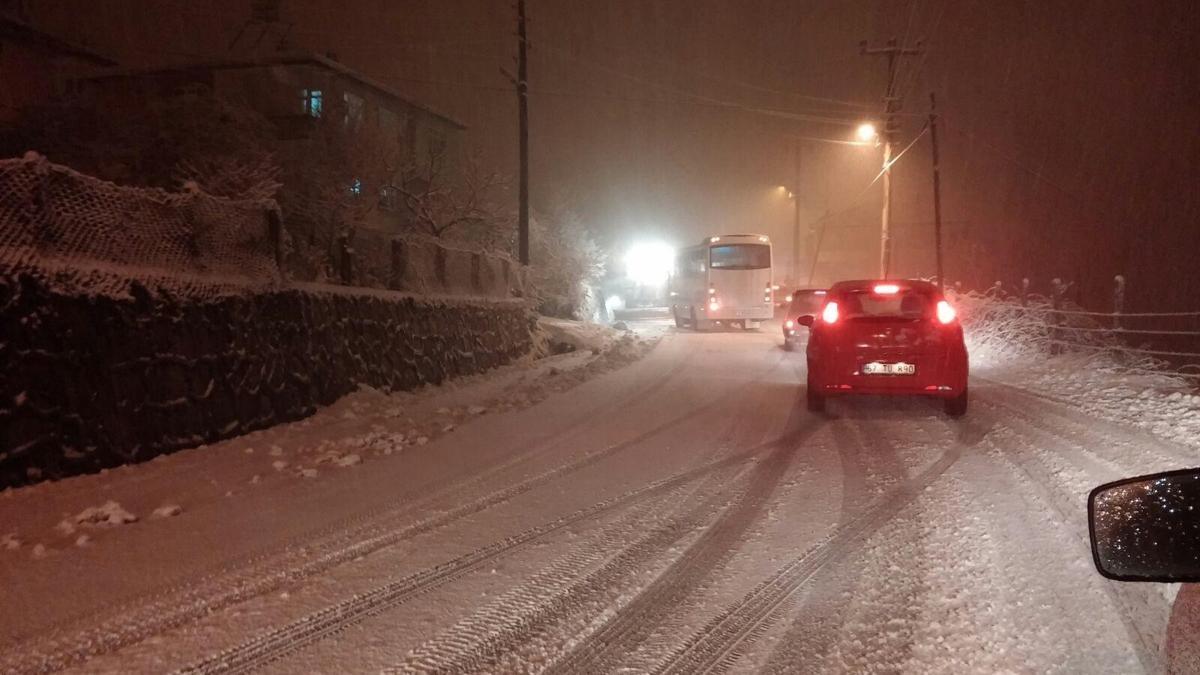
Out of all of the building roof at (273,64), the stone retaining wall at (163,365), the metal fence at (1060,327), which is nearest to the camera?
the stone retaining wall at (163,365)

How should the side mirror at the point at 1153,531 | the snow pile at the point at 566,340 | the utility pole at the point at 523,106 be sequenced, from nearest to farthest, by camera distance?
the side mirror at the point at 1153,531
the snow pile at the point at 566,340
the utility pole at the point at 523,106

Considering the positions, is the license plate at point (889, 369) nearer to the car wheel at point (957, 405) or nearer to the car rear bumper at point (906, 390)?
the car rear bumper at point (906, 390)

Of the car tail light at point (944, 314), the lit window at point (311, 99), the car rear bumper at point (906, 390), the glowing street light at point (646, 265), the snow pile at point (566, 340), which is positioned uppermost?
the lit window at point (311, 99)

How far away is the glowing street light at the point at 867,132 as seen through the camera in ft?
101

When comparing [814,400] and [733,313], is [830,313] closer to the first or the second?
[814,400]

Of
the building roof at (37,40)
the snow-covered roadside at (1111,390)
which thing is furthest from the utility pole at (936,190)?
the building roof at (37,40)

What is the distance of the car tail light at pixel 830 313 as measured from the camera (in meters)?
10.6

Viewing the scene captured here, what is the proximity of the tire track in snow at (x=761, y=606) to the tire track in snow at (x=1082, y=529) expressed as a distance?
1.15m

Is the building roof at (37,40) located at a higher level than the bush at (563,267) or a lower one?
higher

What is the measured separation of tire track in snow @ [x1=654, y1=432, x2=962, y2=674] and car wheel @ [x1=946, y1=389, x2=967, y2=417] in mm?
4591

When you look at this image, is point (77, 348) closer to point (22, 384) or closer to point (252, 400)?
point (22, 384)

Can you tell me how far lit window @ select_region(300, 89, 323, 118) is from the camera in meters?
32.2

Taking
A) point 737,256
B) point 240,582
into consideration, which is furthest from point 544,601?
point 737,256

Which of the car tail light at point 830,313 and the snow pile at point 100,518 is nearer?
the snow pile at point 100,518
